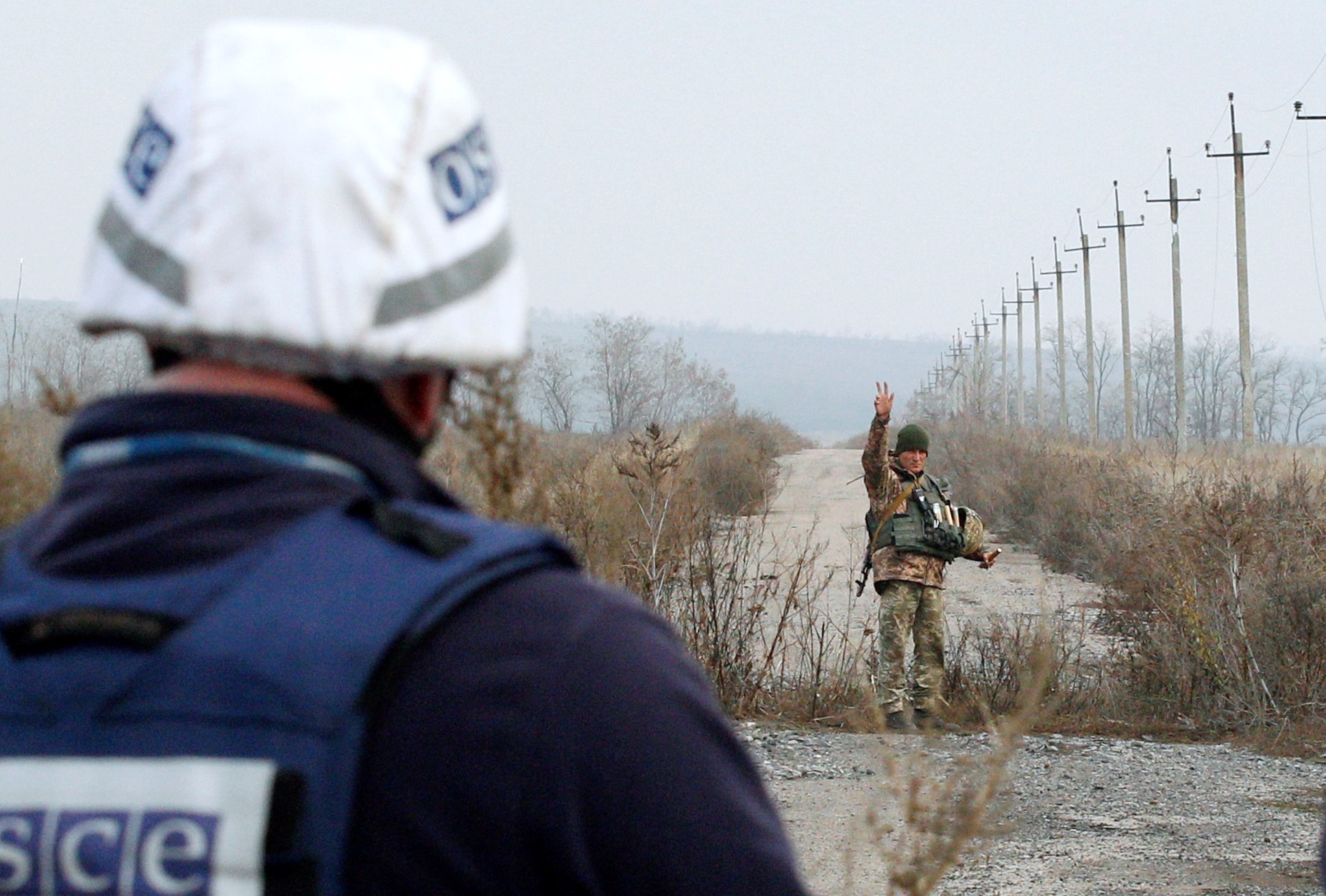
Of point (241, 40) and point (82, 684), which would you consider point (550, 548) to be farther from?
point (241, 40)

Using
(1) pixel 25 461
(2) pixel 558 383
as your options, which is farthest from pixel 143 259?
(2) pixel 558 383

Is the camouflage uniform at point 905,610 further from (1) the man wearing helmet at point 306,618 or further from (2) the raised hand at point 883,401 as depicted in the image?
(1) the man wearing helmet at point 306,618

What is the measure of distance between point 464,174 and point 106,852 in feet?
2.07

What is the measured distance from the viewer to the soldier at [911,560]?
31.3 feet

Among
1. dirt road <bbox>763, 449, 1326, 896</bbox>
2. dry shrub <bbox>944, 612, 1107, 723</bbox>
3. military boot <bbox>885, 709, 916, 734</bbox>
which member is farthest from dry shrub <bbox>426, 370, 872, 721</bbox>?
dry shrub <bbox>944, 612, 1107, 723</bbox>

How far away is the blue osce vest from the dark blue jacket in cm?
2

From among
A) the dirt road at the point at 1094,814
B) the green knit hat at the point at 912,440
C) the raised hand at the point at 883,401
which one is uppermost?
the raised hand at the point at 883,401

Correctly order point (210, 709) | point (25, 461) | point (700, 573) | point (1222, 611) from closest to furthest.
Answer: point (210, 709) < point (25, 461) < point (700, 573) < point (1222, 611)

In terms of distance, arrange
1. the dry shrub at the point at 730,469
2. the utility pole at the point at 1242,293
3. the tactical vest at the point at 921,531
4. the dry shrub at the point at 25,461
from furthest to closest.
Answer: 1. the utility pole at the point at 1242,293
2. the dry shrub at the point at 730,469
3. the tactical vest at the point at 921,531
4. the dry shrub at the point at 25,461

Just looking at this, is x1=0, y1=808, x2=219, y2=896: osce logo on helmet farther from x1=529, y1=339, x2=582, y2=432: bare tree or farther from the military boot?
x1=529, y1=339, x2=582, y2=432: bare tree

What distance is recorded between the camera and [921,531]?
9.59 m

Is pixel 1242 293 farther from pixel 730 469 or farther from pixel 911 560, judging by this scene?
pixel 911 560

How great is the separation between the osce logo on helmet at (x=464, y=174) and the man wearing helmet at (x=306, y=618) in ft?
0.08

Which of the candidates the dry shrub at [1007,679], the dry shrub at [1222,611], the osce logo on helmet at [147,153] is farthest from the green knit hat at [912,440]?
the osce logo on helmet at [147,153]
